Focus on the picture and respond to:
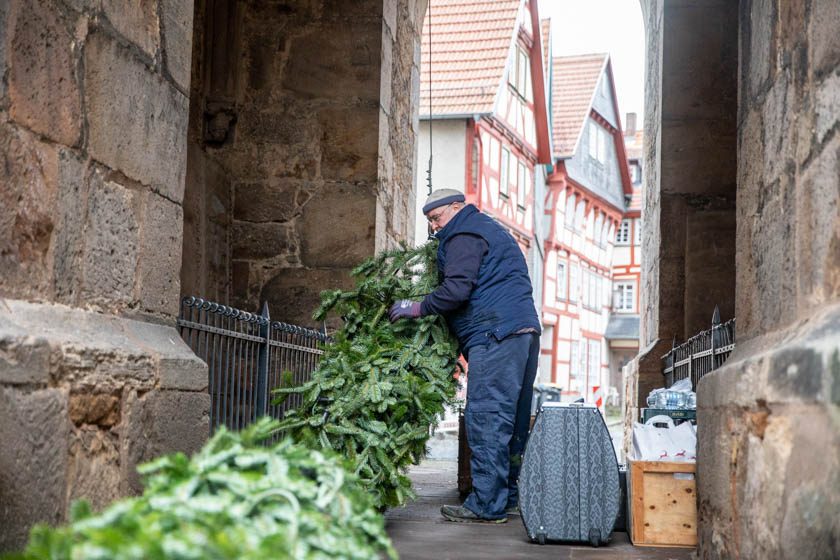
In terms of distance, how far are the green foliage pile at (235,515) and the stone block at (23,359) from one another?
0.86 metres

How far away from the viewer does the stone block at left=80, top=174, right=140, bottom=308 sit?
3.41 metres

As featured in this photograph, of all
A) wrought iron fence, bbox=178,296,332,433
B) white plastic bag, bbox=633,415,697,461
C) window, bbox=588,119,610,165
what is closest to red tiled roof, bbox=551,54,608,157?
window, bbox=588,119,610,165

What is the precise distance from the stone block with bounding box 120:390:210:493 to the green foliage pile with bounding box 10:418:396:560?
132 centimetres

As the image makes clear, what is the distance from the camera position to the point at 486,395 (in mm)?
5441

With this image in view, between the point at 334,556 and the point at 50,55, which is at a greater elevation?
the point at 50,55

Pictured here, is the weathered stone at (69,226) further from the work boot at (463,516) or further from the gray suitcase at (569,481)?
the work boot at (463,516)

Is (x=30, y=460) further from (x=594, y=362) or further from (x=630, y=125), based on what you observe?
(x=630, y=125)

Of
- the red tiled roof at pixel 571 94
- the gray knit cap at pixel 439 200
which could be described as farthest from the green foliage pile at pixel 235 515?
the red tiled roof at pixel 571 94

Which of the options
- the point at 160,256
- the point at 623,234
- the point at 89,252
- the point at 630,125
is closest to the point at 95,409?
the point at 89,252

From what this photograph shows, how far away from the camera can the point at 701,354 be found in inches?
263

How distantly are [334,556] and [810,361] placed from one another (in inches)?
48.3

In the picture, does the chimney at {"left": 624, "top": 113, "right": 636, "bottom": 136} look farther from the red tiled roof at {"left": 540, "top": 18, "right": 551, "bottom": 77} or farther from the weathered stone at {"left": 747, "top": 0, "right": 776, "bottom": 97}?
the weathered stone at {"left": 747, "top": 0, "right": 776, "bottom": 97}

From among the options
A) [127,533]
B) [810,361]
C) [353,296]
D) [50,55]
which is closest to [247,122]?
[353,296]

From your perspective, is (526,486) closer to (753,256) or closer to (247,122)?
(753,256)
